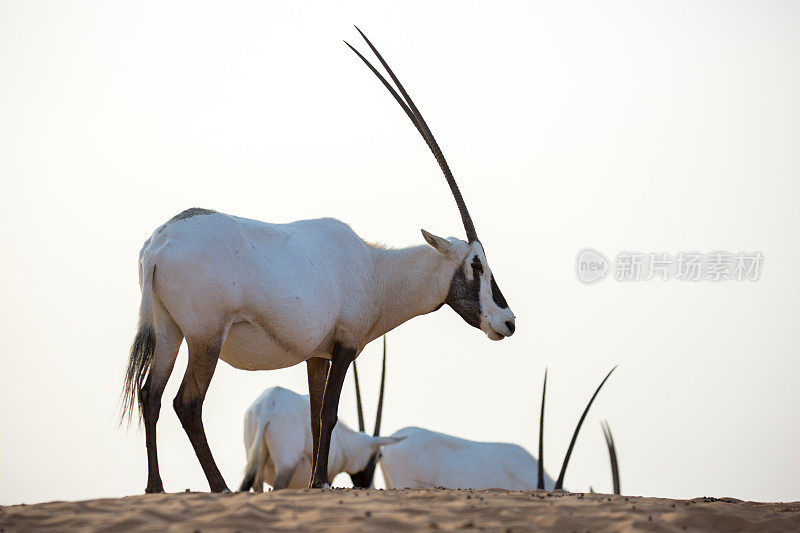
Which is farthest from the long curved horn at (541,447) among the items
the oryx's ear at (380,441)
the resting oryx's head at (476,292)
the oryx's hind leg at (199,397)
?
the oryx's hind leg at (199,397)

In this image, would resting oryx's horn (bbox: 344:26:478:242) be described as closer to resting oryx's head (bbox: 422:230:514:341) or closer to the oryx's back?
resting oryx's head (bbox: 422:230:514:341)

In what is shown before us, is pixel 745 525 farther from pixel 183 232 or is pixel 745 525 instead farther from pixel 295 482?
pixel 295 482

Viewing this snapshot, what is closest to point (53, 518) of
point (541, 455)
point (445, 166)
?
point (445, 166)

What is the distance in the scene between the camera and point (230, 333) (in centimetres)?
835

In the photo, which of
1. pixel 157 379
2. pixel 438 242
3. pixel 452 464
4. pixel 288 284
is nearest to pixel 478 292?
pixel 438 242

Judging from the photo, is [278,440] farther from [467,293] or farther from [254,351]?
[254,351]

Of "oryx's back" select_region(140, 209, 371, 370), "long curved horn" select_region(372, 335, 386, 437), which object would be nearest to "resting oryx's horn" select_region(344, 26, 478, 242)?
"oryx's back" select_region(140, 209, 371, 370)

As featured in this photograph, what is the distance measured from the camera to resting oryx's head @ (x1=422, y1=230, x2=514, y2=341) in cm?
980

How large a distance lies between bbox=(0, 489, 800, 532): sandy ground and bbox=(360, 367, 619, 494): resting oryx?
8.55 m

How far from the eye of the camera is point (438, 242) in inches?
383

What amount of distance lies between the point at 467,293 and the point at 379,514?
3.89 metres

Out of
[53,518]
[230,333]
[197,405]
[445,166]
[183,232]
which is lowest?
[53,518]

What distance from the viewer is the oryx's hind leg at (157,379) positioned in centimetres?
777

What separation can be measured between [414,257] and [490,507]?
3.68 m
